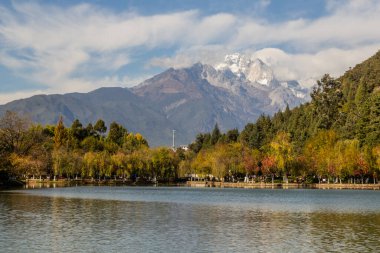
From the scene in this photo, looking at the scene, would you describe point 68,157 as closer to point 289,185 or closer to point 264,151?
point 264,151

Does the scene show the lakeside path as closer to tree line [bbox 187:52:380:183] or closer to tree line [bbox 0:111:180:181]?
tree line [bbox 187:52:380:183]

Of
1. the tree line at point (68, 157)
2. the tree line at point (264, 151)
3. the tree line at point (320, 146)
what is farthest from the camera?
the tree line at point (320, 146)

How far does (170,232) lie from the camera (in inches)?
1522

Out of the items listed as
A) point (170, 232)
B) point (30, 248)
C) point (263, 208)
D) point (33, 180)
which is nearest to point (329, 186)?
point (263, 208)

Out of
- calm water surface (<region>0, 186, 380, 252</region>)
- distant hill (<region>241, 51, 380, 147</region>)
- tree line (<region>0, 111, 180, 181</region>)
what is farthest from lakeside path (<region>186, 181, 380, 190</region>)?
calm water surface (<region>0, 186, 380, 252</region>)

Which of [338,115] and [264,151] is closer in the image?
[264,151]

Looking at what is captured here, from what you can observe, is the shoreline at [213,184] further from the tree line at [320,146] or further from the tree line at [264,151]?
the tree line at [320,146]

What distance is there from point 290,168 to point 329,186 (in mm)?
10344

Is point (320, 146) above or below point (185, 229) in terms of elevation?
above

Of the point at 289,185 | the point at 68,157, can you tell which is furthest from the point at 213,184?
the point at 68,157

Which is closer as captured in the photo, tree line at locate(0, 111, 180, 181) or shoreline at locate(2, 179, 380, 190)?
tree line at locate(0, 111, 180, 181)

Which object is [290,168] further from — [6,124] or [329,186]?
[6,124]

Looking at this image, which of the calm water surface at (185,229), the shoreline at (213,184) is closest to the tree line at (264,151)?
the shoreline at (213,184)

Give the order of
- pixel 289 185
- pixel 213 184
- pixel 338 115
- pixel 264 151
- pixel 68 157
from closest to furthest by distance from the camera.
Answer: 1. pixel 289 185
2. pixel 68 157
3. pixel 213 184
4. pixel 264 151
5. pixel 338 115
